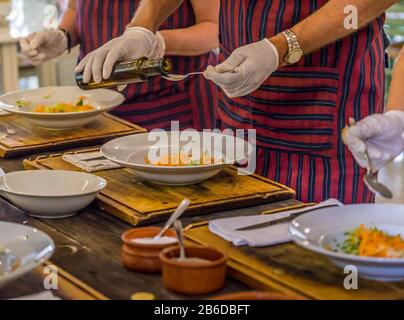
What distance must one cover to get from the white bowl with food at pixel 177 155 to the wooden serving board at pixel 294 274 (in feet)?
1.17

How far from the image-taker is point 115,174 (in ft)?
7.47

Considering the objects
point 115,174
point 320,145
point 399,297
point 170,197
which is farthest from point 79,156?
point 399,297

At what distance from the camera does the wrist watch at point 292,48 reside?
229cm

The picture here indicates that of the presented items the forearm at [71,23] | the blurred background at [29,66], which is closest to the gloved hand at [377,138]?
the forearm at [71,23]

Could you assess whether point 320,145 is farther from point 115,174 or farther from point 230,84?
point 115,174

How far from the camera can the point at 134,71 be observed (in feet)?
7.47

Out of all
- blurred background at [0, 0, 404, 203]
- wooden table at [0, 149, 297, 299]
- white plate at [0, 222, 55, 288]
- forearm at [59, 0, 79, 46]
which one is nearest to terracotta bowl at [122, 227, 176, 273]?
wooden table at [0, 149, 297, 299]

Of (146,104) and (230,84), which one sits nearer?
(230,84)

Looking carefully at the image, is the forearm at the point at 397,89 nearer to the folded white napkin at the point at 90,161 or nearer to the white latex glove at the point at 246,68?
the white latex glove at the point at 246,68

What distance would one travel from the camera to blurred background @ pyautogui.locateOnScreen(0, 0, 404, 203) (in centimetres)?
486

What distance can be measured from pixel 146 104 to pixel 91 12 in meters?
0.38

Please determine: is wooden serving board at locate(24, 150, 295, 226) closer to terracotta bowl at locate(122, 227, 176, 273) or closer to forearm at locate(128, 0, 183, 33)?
terracotta bowl at locate(122, 227, 176, 273)

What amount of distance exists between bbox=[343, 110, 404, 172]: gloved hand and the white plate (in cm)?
67
